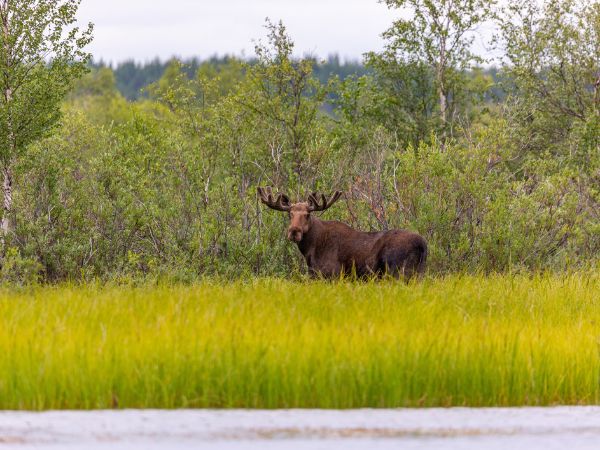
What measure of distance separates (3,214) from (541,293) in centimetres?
1054

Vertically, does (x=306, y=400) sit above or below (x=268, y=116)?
below

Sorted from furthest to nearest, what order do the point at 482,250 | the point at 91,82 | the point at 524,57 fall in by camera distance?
the point at 91,82, the point at 524,57, the point at 482,250

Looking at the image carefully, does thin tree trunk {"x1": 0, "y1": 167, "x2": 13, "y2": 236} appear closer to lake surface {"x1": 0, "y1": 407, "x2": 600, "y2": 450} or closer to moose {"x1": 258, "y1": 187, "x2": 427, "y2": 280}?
moose {"x1": 258, "y1": 187, "x2": 427, "y2": 280}

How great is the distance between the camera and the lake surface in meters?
6.06

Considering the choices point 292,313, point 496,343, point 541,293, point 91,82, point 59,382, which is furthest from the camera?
point 91,82

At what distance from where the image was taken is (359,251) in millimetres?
14992

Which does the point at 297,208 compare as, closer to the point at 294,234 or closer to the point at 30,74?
the point at 294,234

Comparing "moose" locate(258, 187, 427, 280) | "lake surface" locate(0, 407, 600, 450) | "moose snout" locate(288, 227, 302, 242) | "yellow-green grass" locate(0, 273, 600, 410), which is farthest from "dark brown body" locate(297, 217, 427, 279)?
"lake surface" locate(0, 407, 600, 450)

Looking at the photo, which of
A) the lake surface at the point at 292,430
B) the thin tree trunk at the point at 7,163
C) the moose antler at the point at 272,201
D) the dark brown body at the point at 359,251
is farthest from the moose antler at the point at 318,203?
the lake surface at the point at 292,430

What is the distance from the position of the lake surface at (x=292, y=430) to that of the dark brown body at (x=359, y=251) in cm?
777

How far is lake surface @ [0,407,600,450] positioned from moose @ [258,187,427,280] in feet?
26.0

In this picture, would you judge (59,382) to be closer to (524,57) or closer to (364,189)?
(364,189)

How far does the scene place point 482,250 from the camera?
17.5 m

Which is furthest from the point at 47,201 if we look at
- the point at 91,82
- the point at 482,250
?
the point at 91,82
